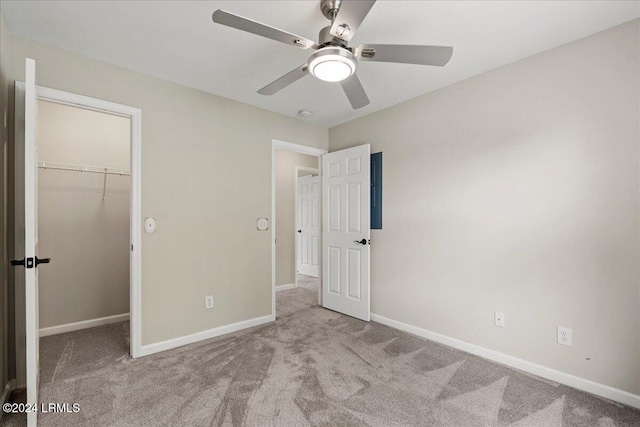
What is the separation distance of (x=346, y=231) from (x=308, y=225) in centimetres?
255

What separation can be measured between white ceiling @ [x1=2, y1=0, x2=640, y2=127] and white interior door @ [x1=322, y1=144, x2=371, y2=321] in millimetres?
1126

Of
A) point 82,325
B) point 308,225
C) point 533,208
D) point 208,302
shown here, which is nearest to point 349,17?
point 533,208

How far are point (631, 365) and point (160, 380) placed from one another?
3199 millimetres

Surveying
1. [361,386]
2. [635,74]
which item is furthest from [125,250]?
[635,74]

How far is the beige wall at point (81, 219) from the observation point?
3131 mm

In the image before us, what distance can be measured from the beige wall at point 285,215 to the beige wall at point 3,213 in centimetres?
324

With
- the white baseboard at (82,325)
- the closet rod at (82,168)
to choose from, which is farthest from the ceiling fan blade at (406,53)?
the white baseboard at (82,325)

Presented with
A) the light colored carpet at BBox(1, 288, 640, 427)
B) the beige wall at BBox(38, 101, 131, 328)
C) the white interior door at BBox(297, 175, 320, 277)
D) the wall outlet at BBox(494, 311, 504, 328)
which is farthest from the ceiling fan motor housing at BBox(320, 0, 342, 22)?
the white interior door at BBox(297, 175, 320, 277)

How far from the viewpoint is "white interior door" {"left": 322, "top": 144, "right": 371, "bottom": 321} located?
137 inches

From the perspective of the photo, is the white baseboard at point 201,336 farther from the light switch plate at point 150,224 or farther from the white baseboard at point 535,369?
the white baseboard at point 535,369

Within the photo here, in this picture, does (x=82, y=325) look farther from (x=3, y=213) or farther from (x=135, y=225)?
(x=3, y=213)

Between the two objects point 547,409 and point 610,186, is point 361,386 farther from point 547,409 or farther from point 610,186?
point 610,186

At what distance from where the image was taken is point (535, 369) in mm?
2287

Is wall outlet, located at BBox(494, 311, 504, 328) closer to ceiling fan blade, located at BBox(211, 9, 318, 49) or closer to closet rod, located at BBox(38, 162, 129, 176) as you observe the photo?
ceiling fan blade, located at BBox(211, 9, 318, 49)
